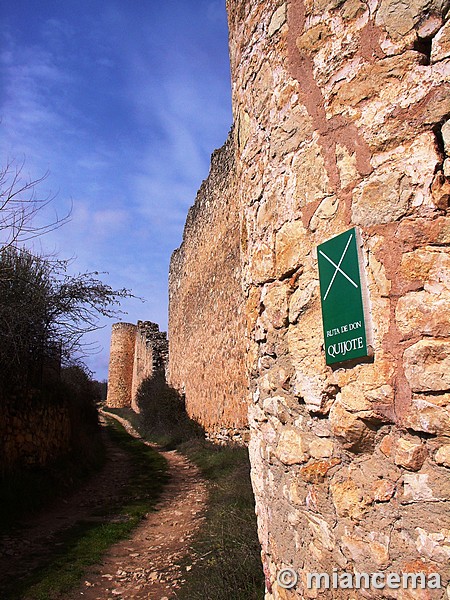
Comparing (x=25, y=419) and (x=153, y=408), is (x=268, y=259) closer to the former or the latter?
(x=25, y=419)

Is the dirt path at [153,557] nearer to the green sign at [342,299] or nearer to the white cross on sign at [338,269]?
the green sign at [342,299]

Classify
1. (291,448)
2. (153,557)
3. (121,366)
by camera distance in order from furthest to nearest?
(121,366), (153,557), (291,448)

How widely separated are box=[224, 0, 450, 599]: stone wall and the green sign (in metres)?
0.04

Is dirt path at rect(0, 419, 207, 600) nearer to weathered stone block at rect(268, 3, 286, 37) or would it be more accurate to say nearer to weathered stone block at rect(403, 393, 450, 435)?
weathered stone block at rect(403, 393, 450, 435)

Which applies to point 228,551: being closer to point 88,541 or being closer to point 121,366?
point 88,541

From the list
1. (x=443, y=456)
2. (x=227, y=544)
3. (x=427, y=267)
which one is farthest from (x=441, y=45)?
(x=227, y=544)

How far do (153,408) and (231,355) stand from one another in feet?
23.3

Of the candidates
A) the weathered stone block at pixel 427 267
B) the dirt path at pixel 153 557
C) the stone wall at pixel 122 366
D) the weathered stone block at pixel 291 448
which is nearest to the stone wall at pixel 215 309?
the dirt path at pixel 153 557

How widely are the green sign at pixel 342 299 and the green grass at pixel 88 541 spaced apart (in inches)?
145

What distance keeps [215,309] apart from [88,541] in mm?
6063

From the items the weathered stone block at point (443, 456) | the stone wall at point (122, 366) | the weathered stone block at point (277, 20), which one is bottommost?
the weathered stone block at point (443, 456)

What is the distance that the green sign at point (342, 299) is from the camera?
1.83 meters

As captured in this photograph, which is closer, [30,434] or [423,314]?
[423,314]

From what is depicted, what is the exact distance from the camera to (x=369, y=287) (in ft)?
5.98
